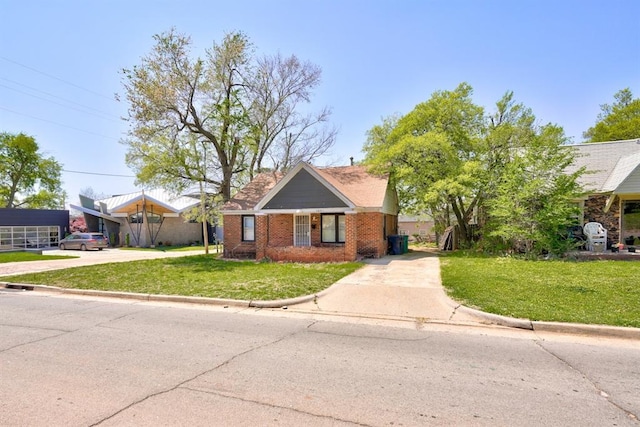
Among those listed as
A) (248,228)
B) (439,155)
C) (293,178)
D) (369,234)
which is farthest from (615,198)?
(248,228)

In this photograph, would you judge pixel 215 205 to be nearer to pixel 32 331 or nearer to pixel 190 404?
pixel 32 331

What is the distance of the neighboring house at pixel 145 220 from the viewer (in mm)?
33250

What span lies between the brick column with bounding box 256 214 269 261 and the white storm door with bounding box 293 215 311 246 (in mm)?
1613

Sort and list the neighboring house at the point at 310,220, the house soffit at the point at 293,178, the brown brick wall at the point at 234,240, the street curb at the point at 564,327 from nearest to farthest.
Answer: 1. the street curb at the point at 564,327
2. the neighboring house at the point at 310,220
3. the house soffit at the point at 293,178
4. the brown brick wall at the point at 234,240

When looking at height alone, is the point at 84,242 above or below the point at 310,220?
below

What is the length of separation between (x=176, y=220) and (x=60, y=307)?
27690mm

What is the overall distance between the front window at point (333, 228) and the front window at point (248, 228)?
4.05m

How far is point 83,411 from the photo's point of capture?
11.7ft

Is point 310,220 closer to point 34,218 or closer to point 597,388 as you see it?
point 597,388

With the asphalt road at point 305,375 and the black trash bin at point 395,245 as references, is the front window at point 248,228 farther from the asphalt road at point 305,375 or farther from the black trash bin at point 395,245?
the asphalt road at point 305,375

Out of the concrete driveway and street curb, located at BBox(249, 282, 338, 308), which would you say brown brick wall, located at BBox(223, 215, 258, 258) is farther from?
street curb, located at BBox(249, 282, 338, 308)

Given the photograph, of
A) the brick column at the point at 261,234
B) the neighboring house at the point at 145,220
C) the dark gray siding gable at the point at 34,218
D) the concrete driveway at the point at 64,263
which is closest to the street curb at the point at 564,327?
the brick column at the point at 261,234

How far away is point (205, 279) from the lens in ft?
38.8

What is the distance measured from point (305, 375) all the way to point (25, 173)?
61.7 meters
